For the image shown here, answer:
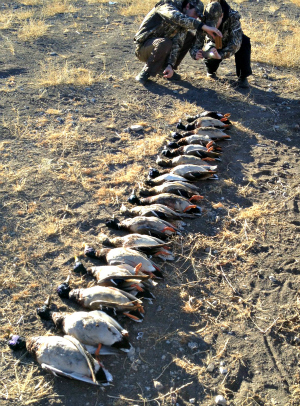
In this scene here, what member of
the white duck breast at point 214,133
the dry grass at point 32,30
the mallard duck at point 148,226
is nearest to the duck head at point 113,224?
the mallard duck at point 148,226

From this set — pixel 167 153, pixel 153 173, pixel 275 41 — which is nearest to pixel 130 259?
pixel 153 173

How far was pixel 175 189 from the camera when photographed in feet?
15.1

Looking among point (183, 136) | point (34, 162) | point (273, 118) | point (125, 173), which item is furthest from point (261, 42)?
point (34, 162)

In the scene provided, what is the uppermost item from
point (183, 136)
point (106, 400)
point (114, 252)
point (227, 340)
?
point (183, 136)

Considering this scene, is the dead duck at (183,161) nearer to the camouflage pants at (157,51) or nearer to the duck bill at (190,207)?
the duck bill at (190,207)

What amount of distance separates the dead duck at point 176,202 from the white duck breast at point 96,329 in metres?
1.67

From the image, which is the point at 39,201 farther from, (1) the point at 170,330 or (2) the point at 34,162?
(1) the point at 170,330

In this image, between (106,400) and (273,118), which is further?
(273,118)

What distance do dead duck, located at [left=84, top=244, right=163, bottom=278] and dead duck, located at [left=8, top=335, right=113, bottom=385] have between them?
910 millimetres

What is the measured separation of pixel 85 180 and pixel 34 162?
90 cm

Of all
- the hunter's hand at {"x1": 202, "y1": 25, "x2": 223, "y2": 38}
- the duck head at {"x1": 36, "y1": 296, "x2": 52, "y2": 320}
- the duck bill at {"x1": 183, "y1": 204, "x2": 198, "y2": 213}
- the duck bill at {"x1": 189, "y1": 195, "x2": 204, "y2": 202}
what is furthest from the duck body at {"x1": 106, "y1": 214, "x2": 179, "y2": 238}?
the hunter's hand at {"x1": 202, "y1": 25, "x2": 223, "y2": 38}

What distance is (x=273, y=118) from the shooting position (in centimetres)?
643

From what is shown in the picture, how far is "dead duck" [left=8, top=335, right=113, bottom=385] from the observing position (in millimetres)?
2789

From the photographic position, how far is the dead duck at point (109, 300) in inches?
126
